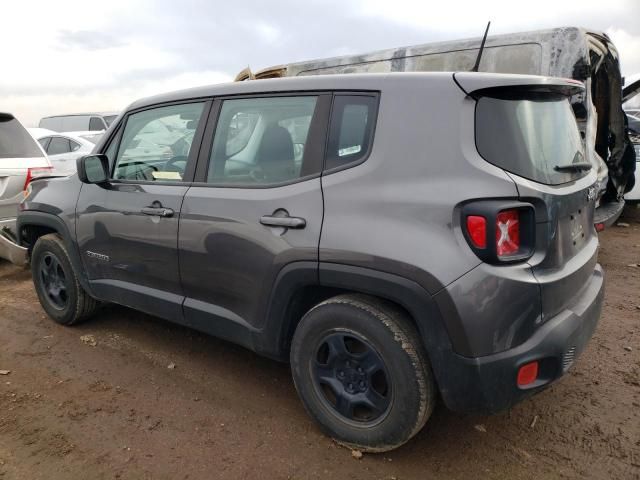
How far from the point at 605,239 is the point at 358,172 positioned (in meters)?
5.86

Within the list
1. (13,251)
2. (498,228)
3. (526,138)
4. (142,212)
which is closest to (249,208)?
(142,212)

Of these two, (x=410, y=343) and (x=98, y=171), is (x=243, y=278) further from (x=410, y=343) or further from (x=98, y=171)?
(x=98, y=171)

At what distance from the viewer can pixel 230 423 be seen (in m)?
2.77

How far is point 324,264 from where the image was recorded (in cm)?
235

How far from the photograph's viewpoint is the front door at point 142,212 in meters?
3.05

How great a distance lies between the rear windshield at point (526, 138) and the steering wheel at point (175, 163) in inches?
68.6

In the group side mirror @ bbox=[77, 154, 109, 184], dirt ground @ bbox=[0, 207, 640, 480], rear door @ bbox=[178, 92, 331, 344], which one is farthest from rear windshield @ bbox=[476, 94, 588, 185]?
side mirror @ bbox=[77, 154, 109, 184]

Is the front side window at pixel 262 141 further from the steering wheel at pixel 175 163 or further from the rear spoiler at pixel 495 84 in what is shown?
the rear spoiler at pixel 495 84

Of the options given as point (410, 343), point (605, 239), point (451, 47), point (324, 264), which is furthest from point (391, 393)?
point (605, 239)

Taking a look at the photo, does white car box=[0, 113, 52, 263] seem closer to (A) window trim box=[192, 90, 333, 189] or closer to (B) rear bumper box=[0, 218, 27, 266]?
(B) rear bumper box=[0, 218, 27, 266]

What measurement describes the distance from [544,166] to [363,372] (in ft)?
4.06

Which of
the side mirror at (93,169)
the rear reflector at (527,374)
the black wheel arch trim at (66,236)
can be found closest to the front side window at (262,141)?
the side mirror at (93,169)

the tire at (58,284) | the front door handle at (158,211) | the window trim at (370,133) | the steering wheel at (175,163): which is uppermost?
the window trim at (370,133)

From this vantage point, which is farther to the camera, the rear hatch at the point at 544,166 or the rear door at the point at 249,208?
the rear door at the point at 249,208
